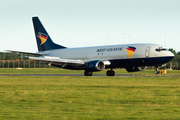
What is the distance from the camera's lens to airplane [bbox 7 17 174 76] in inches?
1660

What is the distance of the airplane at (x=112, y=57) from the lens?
4216 centimetres

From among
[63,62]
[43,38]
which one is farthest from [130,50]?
[43,38]

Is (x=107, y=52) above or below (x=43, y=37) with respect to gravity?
below

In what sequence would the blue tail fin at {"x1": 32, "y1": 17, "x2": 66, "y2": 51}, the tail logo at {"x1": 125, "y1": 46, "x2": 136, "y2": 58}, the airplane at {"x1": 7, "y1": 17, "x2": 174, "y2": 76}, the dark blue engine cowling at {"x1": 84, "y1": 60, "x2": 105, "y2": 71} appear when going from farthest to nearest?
the blue tail fin at {"x1": 32, "y1": 17, "x2": 66, "y2": 51}
the dark blue engine cowling at {"x1": 84, "y1": 60, "x2": 105, "y2": 71}
the tail logo at {"x1": 125, "y1": 46, "x2": 136, "y2": 58}
the airplane at {"x1": 7, "y1": 17, "x2": 174, "y2": 76}

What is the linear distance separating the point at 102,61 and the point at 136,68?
215 inches

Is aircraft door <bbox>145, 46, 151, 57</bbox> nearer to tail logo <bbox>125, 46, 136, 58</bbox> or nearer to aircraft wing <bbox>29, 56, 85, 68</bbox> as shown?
tail logo <bbox>125, 46, 136, 58</bbox>

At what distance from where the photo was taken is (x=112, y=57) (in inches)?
1752

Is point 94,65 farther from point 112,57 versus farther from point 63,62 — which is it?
point 63,62

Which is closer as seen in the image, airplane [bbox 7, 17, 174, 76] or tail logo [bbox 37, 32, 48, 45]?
airplane [bbox 7, 17, 174, 76]

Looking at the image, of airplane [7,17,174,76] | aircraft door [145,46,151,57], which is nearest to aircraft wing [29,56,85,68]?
airplane [7,17,174,76]

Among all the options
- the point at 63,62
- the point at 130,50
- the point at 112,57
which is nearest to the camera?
the point at 130,50

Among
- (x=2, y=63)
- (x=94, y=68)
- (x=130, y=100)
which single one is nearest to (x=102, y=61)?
(x=94, y=68)

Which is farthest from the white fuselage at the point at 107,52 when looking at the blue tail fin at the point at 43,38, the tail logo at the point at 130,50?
the blue tail fin at the point at 43,38

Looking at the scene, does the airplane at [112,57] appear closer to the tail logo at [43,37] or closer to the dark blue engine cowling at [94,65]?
the dark blue engine cowling at [94,65]
